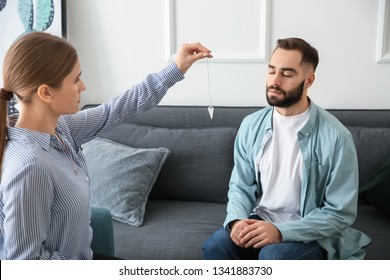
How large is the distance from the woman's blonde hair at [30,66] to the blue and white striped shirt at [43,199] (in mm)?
72

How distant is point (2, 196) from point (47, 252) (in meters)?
0.18

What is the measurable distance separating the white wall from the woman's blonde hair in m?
1.39

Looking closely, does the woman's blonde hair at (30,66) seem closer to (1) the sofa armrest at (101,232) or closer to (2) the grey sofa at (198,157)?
(1) the sofa armrest at (101,232)

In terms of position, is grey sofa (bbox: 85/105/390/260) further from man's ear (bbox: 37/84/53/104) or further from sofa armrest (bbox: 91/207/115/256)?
man's ear (bbox: 37/84/53/104)

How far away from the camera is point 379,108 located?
2494 mm

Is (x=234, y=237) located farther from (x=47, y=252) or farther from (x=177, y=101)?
A: (x=177, y=101)

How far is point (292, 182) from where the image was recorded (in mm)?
1727

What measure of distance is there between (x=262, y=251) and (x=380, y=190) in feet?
2.53

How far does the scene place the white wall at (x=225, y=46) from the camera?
244 cm

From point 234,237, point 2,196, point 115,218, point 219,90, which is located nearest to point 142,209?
point 115,218

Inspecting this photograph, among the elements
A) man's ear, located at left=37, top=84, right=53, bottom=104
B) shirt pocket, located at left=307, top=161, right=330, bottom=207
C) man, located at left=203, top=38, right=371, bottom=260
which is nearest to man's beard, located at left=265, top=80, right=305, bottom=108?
man, located at left=203, top=38, right=371, bottom=260

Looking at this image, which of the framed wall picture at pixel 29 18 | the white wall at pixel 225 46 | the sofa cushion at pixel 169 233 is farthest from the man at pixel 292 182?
the framed wall picture at pixel 29 18

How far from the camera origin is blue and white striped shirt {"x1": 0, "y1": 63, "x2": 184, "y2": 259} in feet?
3.71
